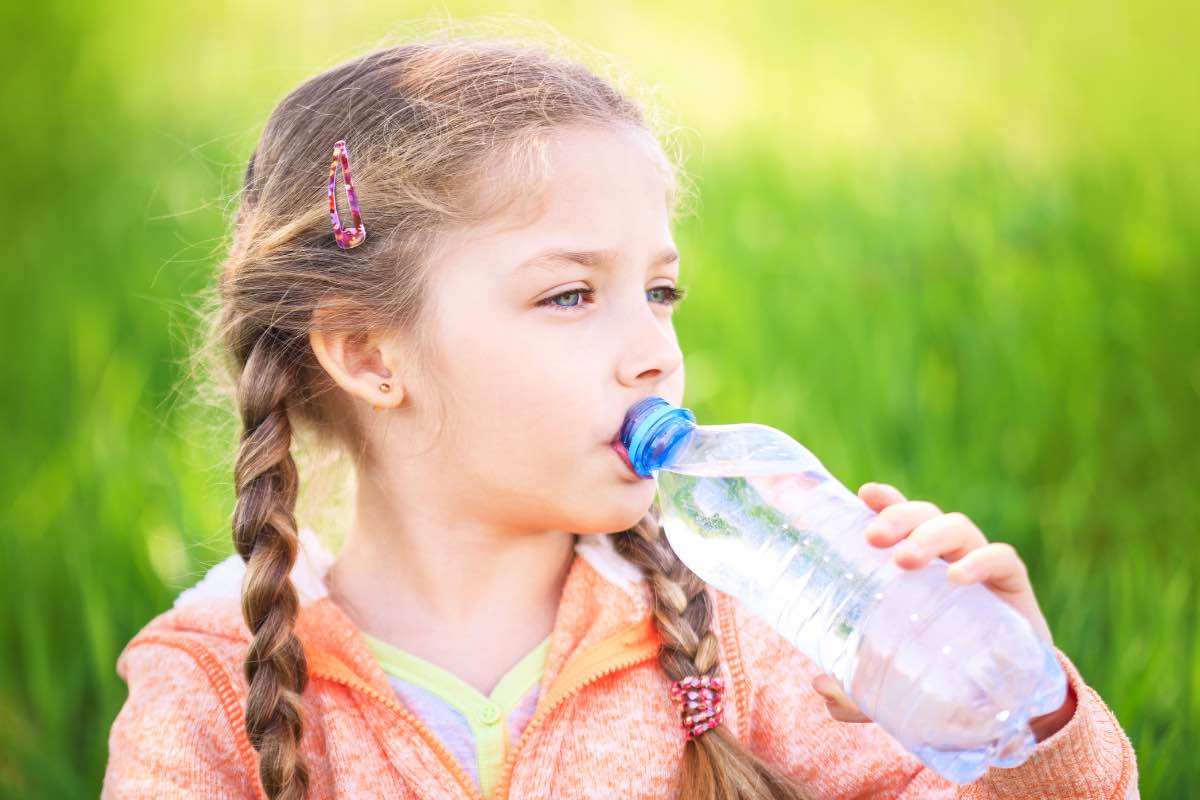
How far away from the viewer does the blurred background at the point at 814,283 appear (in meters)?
2.82

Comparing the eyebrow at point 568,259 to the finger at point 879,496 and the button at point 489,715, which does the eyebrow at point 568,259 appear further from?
the button at point 489,715

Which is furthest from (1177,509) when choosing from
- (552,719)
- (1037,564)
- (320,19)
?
(320,19)

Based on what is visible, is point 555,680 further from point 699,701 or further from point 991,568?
point 991,568

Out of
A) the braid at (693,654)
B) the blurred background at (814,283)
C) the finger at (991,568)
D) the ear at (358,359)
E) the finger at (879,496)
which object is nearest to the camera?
the finger at (991,568)

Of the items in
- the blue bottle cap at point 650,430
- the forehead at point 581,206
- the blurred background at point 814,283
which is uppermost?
the forehead at point 581,206

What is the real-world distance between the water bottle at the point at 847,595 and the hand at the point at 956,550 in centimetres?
2

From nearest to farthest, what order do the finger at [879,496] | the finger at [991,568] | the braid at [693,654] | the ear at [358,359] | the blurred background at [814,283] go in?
the finger at [991,568], the finger at [879,496], the braid at [693,654], the ear at [358,359], the blurred background at [814,283]

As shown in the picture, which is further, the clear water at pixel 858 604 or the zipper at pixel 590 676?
the zipper at pixel 590 676

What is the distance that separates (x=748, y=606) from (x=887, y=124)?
349 centimetres

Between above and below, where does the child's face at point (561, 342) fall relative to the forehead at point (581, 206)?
below

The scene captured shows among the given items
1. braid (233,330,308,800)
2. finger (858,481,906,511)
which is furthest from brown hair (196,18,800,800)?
finger (858,481,906,511)

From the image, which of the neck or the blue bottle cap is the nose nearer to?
the blue bottle cap

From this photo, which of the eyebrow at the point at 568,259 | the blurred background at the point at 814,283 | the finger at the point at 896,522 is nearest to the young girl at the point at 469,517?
the eyebrow at the point at 568,259

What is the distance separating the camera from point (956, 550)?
163 centimetres
